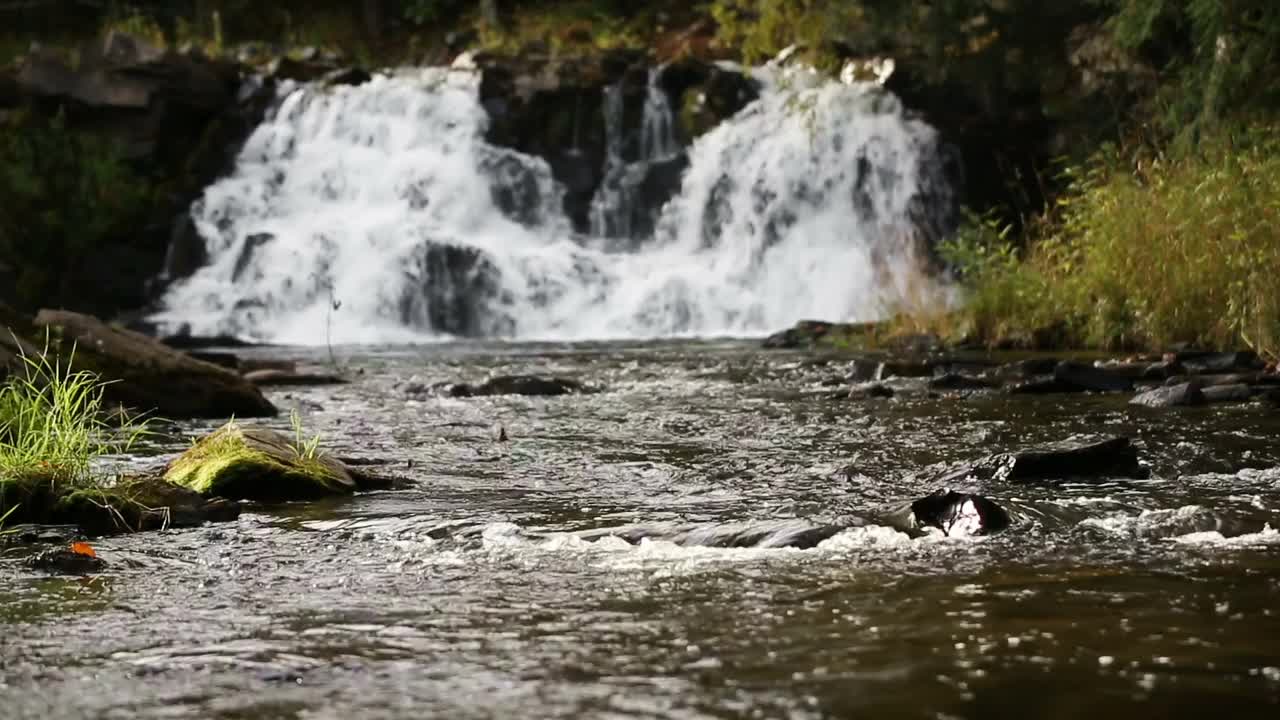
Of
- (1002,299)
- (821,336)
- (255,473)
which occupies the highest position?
(1002,299)

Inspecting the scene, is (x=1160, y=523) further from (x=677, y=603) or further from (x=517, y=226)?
(x=517, y=226)

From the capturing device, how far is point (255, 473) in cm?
614

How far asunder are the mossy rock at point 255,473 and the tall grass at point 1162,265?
651 cm

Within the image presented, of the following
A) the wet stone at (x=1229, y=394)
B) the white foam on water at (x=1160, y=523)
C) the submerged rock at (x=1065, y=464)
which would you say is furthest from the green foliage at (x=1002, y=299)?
the white foam on water at (x=1160, y=523)

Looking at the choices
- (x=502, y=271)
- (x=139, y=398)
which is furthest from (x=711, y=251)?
(x=139, y=398)

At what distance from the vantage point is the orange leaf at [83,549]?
185 inches

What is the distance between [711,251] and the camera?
2159 cm

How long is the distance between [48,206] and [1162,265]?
15.7m

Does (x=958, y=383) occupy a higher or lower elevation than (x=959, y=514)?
higher

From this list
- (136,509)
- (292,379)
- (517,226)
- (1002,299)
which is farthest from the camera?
(517,226)

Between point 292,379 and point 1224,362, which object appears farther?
point 292,379

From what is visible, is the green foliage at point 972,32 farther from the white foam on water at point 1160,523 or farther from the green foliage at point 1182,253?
the white foam on water at point 1160,523

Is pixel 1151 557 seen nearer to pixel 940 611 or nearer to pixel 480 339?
pixel 940 611

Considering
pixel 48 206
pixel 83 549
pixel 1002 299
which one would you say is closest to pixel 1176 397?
pixel 1002 299
